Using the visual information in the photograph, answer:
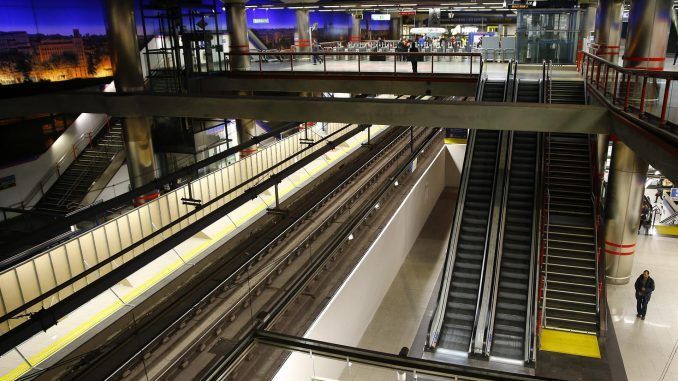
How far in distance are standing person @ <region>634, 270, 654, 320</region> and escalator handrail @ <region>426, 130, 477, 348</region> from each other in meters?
3.78

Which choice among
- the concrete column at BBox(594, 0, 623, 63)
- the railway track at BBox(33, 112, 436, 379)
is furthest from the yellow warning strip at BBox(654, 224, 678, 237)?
the railway track at BBox(33, 112, 436, 379)

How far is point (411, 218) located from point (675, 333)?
294 inches

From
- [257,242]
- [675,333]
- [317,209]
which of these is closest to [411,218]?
[317,209]

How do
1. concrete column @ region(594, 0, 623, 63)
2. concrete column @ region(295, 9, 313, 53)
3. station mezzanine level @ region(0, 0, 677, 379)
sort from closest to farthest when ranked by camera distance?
1. station mezzanine level @ region(0, 0, 677, 379)
2. concrete column @ region(594, 0, 623, 63)
3. concrete column @ region(295, 9, 313, 53)

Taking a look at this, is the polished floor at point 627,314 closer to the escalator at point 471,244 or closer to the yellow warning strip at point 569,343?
the yellow warning strip at point 569,343

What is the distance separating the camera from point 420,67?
17.9 meters

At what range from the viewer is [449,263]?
11047 mm

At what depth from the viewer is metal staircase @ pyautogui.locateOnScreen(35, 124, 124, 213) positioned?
15.0 m

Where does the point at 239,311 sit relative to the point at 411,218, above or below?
above

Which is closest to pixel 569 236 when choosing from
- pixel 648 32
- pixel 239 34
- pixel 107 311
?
pixel 648 32

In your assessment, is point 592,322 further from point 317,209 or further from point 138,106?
point 138,106

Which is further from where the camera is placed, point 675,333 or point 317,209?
point 317,209

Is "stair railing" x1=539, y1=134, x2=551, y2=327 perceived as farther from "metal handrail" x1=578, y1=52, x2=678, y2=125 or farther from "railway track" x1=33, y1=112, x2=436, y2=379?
"railway track" x1=33, y1=112, x2=436, y2=379

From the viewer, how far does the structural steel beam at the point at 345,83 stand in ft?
51.6
